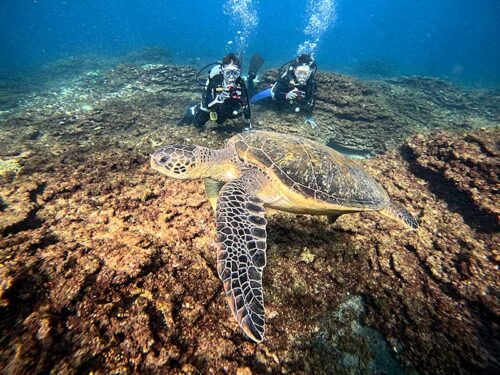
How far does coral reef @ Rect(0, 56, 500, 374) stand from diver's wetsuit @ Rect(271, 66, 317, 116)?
158 inches

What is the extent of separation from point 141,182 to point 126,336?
2.77 meters

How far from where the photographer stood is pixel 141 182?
407 centimetres

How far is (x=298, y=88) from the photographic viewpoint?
8.28m

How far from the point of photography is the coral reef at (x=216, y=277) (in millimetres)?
1789

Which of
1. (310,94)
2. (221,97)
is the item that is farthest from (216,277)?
(310,94)

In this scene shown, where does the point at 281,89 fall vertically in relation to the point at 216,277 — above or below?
above

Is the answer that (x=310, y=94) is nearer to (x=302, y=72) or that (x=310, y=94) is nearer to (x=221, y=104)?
(x=302, y=72)

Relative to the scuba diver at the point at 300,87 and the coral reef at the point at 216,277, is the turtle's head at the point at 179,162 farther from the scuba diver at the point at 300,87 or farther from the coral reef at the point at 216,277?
the scuba diver at the point at 300,87

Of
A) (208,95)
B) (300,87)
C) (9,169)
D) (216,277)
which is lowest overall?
(9,169)

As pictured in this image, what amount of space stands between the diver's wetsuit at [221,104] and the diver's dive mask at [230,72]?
0.44 ft

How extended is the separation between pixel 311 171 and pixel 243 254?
166 centimetres

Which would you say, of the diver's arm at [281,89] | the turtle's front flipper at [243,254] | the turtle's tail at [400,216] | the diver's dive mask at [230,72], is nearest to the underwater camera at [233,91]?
the diver's dive mask at [230,72]

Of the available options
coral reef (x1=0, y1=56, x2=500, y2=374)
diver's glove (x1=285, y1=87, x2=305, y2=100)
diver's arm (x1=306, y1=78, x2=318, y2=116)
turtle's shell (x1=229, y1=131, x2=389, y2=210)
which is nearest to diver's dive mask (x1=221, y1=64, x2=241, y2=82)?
diver's glove (x1=285, y1=87, x2=305, y2=100)

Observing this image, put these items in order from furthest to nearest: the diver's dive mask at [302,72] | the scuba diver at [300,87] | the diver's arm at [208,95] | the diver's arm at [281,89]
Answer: the diver's arm at [281,89], the scuba diver at [300,87], the diver's dive mask at [302,72], the diver's arm at [208,95]
